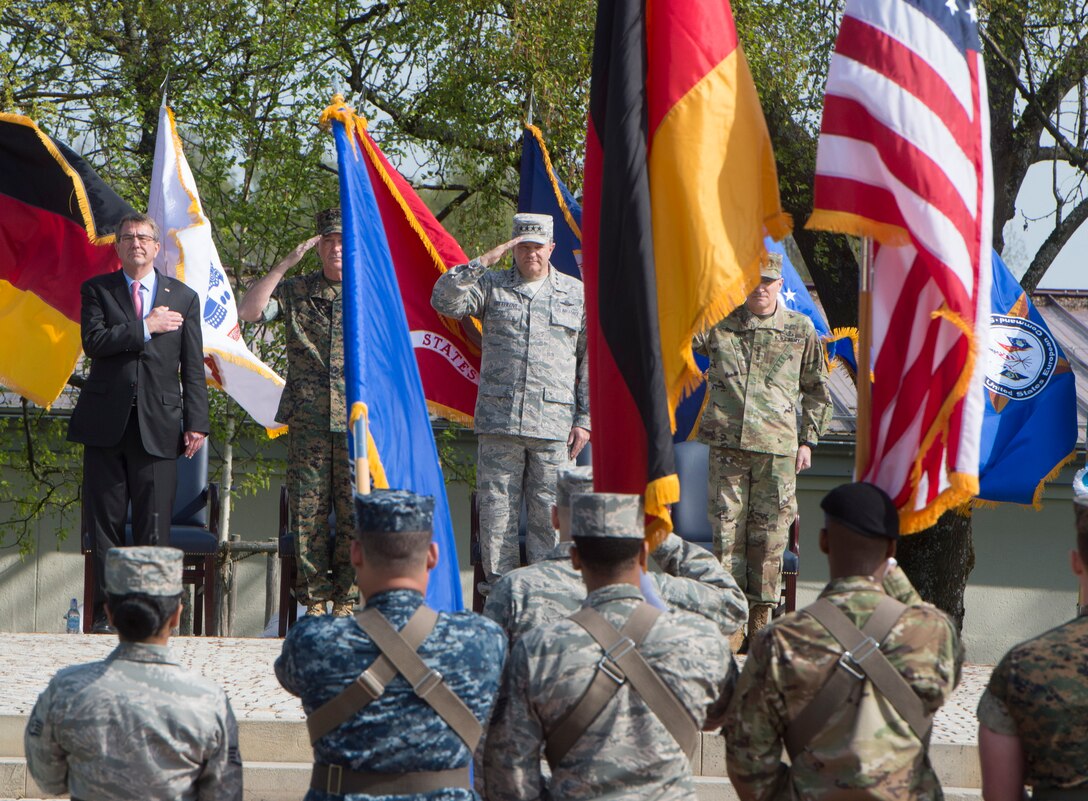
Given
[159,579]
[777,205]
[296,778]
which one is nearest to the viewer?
[159,579]

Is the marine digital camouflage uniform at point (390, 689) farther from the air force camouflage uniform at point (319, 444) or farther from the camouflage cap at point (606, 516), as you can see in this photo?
the air force camouflage uniform at point (319, 444)

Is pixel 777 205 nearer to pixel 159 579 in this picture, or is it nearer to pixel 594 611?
pixel 594 611

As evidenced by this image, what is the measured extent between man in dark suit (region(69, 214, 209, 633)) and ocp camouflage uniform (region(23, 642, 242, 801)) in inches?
146

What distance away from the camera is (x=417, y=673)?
336cm

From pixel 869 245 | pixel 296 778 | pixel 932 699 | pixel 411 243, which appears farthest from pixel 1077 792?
pixel 411 243

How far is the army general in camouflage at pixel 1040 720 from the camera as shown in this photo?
3303 mm

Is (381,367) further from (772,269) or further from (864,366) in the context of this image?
(772,269)

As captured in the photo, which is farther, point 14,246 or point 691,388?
point 14,246

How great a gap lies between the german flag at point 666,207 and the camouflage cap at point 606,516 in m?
1.03

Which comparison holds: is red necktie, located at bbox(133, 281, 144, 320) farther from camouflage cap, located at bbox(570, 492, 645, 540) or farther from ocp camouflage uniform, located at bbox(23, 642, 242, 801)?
camouflage cap, located at bbox(570, 492, 645, 540)

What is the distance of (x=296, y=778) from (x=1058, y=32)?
828 centimetres

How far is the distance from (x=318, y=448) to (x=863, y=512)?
428 centimetres

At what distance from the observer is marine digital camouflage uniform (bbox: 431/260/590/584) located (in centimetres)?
742

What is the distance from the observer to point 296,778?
5570 millimetres
